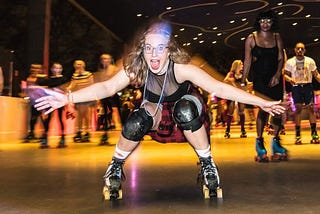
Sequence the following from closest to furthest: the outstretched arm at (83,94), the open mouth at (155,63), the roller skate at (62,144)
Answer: the outstretched arm at (83,94), the open mouth at (155,63), the roller skate at (62,144)

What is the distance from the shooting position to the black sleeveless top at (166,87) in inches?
128

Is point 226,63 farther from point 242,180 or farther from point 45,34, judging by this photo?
point 242,180

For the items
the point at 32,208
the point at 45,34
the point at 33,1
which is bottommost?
the point at 32,208

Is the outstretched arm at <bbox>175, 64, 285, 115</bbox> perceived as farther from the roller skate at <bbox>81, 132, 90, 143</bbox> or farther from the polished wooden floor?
the roller skate at <bbox>81, 132, 90, 143</bbox>

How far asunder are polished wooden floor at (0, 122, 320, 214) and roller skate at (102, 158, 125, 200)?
0.06 metres

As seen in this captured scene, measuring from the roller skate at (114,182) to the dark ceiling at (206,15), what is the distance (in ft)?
41.3

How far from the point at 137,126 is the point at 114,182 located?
38cm

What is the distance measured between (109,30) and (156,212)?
2113 centimetres

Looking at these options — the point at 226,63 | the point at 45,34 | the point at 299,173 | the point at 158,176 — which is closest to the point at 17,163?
the point at 158,176

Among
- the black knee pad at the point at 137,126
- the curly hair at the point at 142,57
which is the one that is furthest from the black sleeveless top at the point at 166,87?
the black knee pad at the point at 137,126

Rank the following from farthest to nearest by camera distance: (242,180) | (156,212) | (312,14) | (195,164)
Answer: (312,14)
(195,164)
(242,180)
(156,212)

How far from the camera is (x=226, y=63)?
109 ft

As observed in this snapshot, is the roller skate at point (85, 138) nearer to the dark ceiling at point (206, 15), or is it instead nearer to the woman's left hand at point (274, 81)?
the woman's left hand at point (274, 81)

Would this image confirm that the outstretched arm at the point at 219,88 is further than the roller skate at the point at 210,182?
No
